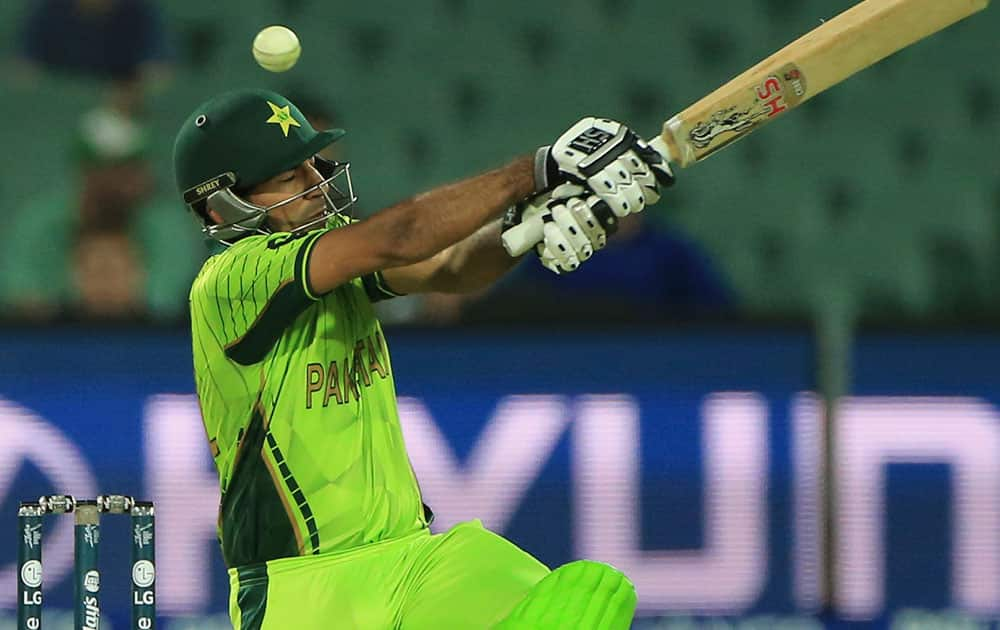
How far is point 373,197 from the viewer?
6871 millimetres

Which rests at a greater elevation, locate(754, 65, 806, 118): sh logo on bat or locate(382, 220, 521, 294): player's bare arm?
locate(754, 65, 806, 118): sh logo on bat

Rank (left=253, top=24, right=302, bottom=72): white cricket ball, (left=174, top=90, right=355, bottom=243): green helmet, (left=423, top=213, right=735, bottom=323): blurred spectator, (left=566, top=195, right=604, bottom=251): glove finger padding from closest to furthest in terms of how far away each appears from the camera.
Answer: (left=566, top=195, right=604, bottom=251): glove finger padding, (left=174, top=90, right=355, bottom=243): green helmet, (left=253, top=24, right=302, bottom=72): white cricket ball, (left=423, top=213, right=735, bottom=323): blurred spectator

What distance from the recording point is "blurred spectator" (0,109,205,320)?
6387 mm

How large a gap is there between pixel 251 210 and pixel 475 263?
0.47m

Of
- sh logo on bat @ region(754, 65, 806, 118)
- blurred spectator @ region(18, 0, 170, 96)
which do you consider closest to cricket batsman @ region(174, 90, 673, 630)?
sh logo on bat @ region(754, 65, 806, 118)

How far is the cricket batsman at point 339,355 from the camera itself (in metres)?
3.54

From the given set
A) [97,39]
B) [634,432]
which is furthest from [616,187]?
[97,39]

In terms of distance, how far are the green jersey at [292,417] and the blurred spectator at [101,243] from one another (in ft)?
8.45

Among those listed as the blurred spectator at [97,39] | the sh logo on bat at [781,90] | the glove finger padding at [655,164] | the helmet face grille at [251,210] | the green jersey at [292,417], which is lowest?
the green jersey at [292,417]

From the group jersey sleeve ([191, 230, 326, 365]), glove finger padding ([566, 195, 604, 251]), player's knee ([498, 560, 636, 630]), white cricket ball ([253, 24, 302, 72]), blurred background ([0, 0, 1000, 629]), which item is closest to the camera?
player's knee ([498, 560, 636, 630])

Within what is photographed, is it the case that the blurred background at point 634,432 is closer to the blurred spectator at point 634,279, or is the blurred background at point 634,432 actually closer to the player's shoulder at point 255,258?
the blurred spectator at point 634,279

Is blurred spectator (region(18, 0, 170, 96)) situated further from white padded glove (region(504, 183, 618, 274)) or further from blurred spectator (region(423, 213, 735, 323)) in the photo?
white padded glove (region(504, 183, 618, 274))

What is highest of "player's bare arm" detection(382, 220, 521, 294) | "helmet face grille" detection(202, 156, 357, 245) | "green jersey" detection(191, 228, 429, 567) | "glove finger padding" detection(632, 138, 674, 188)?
"helmet face grille" detection(202, 156, 357, 245)

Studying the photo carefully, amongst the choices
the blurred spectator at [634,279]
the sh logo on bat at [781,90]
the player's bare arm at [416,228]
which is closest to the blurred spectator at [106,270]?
the blurred spectator at [634,279]
